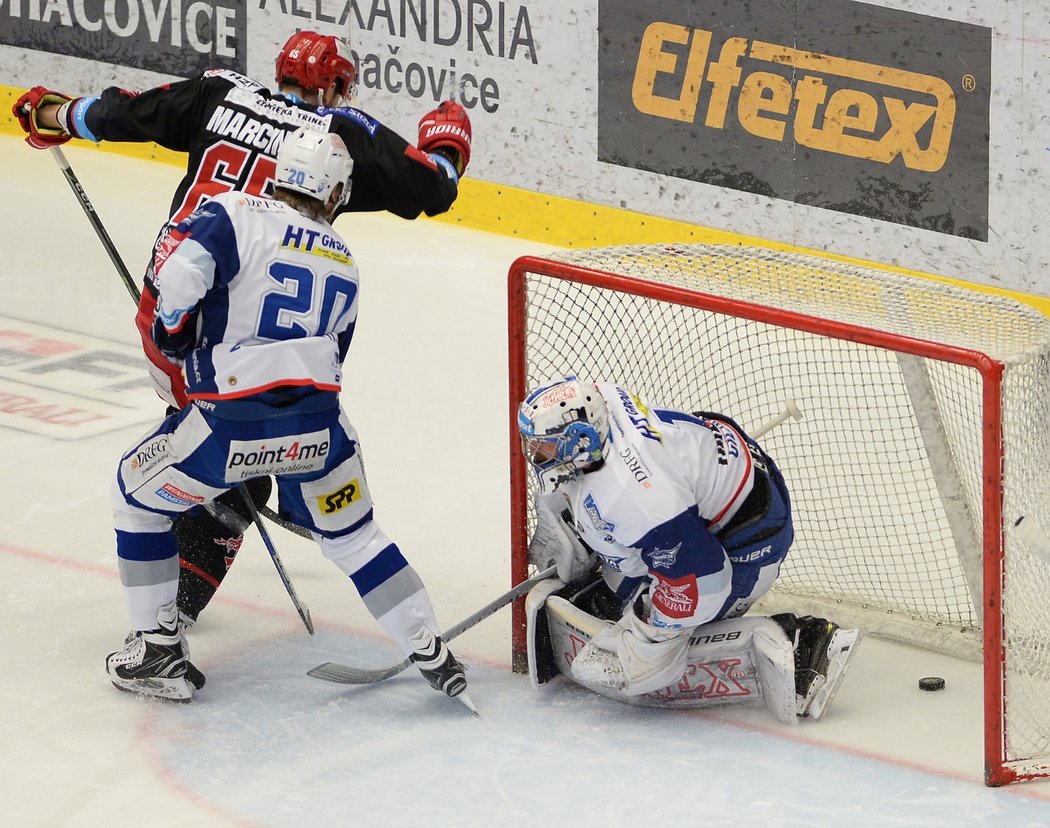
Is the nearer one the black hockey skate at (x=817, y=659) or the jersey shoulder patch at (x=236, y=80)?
the black hockey skate at (x=817, y=659)

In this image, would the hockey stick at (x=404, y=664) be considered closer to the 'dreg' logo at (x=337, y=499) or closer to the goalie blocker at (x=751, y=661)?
the goalie blocker at (x=751, y=661)

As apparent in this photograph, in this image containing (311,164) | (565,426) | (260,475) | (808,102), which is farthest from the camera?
(808,102)

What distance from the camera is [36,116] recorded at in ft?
14.5

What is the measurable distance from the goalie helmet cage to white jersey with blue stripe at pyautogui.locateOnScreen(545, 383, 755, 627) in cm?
27

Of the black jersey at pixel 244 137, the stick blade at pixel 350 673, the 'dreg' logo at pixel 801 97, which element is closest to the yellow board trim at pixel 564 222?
the 'dreg' logo at pixel 801 97

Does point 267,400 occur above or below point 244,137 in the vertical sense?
below

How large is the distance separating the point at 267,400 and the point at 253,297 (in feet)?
0.69

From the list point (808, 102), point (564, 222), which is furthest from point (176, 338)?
point (564, 222)

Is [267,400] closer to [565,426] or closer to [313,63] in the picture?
[565,426]

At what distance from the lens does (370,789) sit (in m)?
3.73

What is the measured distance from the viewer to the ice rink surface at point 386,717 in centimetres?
366

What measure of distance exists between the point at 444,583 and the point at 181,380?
3.02 feet

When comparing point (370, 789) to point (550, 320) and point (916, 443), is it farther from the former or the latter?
point (916, 443)

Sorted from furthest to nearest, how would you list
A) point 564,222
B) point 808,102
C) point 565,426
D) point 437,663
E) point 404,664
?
point 564,222 → point 808,102 → point 404,664 → point 437,663 → point 565,426
